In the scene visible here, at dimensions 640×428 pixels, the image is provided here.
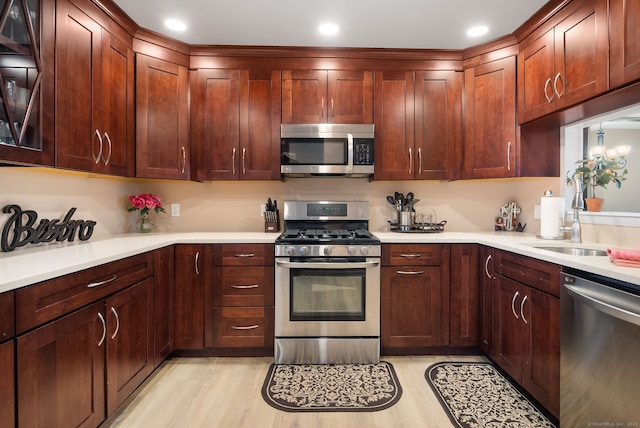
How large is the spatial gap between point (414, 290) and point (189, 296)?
170cm

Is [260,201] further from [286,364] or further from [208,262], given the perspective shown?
[286,364]

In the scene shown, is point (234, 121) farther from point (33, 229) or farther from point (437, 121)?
point (437, 121)

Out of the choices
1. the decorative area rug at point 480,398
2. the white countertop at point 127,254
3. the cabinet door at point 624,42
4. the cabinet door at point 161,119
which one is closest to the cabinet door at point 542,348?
the decorative area rug at point 480,398

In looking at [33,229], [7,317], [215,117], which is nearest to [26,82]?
[33,229]

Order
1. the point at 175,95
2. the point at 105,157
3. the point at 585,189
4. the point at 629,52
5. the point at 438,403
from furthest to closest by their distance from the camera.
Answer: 1. the point at 175,95
2. the point at 585,189
3. the point at 105,157
4. the point at 438,403
5. the point at 629,52

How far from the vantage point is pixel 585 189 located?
2.23 meters

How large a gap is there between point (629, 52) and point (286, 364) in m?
2.70

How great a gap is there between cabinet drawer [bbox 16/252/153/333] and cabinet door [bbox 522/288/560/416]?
2324mm

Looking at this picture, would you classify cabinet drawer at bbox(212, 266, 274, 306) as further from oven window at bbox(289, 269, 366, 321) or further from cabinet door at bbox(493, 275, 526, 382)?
cabinet door at bbox(493, 275, 526, 382)

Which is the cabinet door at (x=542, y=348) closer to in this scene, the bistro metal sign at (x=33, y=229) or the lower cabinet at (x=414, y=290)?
the lower cabinet at (x=414, y=290)

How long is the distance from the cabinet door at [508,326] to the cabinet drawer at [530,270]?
2.3 inches

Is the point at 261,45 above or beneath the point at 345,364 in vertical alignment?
above

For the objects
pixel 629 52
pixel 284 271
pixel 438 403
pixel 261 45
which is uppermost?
pixel 261 45

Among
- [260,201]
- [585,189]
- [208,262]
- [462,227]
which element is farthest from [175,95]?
[585,189]
